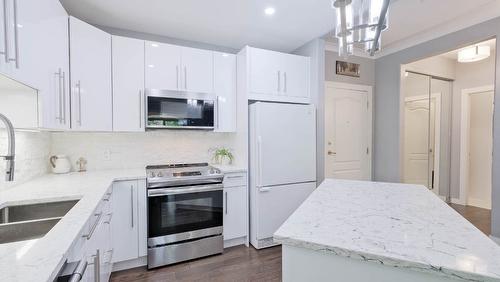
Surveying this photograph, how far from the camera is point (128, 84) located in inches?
97.3

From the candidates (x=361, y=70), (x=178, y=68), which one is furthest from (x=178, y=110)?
(x=361, y=70)

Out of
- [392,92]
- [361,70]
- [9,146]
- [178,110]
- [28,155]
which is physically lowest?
[28,155]

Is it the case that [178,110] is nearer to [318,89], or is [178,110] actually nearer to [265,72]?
[265,72]

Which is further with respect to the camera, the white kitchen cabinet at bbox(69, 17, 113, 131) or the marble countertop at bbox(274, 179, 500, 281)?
the white kitchen cabinet at bbox(69, 17, 113, 131)

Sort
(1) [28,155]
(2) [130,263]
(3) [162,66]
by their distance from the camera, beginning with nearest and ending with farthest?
(1) [28,155] < (2) [130,263] < (3) [162,66]

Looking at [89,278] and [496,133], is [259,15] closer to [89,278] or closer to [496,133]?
[89,278]

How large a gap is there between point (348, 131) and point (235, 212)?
83.6 inches

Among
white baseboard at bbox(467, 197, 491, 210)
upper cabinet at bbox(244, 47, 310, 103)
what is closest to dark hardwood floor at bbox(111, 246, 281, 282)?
upper cabinet at bbox(244, 47, 310, 103)

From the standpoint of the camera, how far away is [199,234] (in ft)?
8.08

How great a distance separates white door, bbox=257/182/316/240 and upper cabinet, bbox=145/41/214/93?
1.40 metres

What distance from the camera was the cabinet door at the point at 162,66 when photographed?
2545 millimetres

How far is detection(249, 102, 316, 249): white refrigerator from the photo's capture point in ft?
8.71

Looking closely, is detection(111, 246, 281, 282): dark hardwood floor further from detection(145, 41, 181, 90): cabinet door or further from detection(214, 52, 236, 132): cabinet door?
detection(145, 41, 181, 90): cabinet door

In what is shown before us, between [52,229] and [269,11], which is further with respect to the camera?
[269,11]
